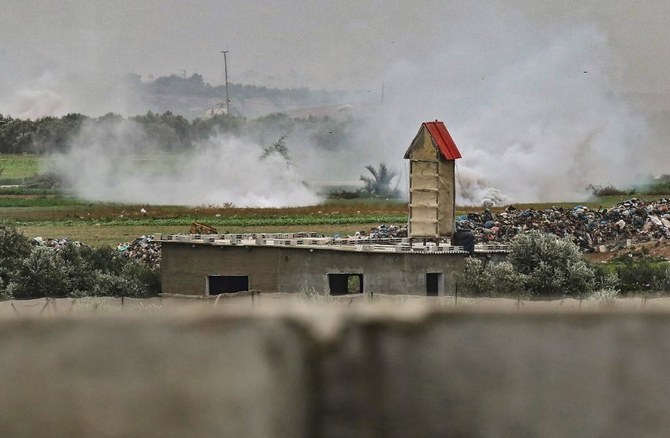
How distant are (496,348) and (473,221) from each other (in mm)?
44239

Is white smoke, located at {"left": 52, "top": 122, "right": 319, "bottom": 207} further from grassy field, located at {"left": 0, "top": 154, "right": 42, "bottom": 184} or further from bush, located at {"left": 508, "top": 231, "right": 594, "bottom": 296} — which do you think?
bush, located at {"left": 508, "top": 231, "right": 594, "bottom": 296}

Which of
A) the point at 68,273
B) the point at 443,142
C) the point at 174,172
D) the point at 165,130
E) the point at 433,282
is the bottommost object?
the point at 433,282

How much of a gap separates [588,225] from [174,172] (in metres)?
42.4

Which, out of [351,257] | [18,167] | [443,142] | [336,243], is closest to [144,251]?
[336,243]

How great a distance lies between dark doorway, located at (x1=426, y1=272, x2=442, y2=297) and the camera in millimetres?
30406

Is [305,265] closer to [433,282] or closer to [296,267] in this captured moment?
[296,267]

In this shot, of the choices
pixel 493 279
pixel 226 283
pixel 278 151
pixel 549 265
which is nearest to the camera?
pixel 493 279

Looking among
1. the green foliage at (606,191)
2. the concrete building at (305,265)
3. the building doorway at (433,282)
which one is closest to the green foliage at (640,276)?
the concrete building at (305,265)

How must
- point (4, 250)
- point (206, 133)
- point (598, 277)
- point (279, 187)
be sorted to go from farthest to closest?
point (206, 133) → point (279, 187) → point (4, 250) → point (598, 277)

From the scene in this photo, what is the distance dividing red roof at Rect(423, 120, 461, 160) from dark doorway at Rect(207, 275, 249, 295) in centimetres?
696

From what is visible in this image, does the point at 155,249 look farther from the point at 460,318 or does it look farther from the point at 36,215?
the point at 460,318

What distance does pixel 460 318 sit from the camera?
424 centimetres

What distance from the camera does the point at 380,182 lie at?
88.1m

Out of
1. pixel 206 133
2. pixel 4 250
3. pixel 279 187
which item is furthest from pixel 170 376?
pixel 206 133
